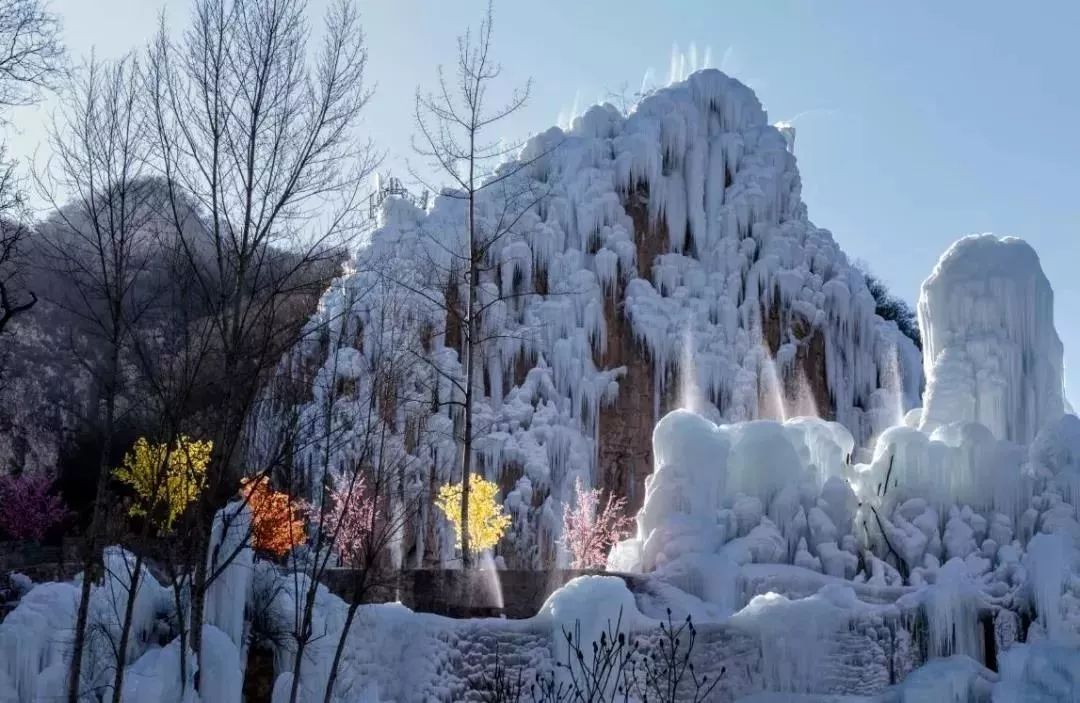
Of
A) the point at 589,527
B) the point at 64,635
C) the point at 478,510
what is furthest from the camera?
the point at 589,527

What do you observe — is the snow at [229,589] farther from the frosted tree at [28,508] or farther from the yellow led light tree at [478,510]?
the frosted tree at [28,508]

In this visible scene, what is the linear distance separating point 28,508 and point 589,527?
1332 cm

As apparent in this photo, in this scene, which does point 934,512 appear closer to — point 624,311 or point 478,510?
point 478,510

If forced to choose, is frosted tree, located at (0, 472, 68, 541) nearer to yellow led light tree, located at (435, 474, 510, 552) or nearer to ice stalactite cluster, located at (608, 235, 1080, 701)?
yellow led light tree, located at (435, 474, 510, 552)

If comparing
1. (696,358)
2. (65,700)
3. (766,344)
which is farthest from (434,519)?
(65,700)

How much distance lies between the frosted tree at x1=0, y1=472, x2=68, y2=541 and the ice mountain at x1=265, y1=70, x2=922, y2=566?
21.2ft

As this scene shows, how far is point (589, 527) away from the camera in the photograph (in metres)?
21.9

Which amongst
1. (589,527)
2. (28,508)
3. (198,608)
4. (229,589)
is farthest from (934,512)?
(28,508)

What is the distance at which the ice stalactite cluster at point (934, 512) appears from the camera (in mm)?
12812

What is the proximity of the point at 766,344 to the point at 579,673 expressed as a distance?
656 inches

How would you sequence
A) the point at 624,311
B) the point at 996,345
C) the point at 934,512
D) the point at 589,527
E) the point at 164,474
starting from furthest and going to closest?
1. the point at 624,311
2. the point at 589,527
3. the point at 996,345
4. the point at 934,512
5. the point at 164,474

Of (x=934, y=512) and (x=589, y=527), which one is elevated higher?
(x=589, y=527)

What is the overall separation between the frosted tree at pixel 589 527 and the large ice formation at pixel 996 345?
6.97m

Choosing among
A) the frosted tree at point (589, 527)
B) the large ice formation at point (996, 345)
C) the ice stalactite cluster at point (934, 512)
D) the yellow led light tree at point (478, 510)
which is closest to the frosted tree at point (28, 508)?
the yellow led light tree at point (478, 510)
